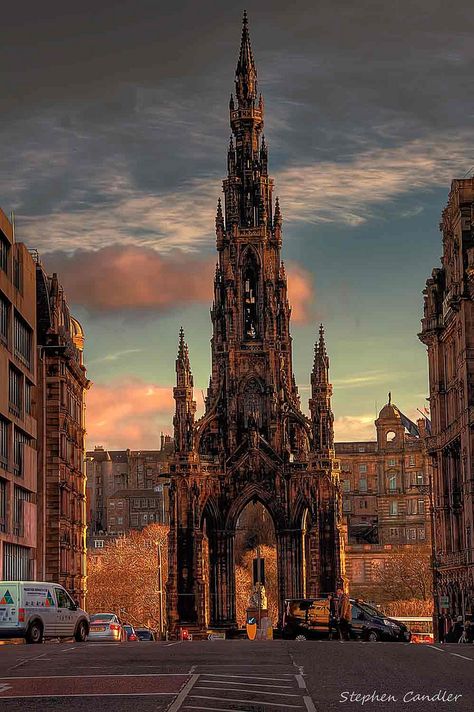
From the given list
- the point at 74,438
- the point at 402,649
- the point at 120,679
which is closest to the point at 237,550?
the point at 74,438

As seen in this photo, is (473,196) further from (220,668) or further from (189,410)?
(220,668)

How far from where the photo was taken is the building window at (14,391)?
7188 centimetres

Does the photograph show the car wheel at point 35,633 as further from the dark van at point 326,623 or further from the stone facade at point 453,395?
the stone facade at point 453,395

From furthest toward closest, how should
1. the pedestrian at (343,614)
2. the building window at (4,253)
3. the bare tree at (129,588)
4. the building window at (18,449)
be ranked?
the bare tree at (129,588)
the building window at (18,449)
the building window at (4,253)
the pedestrian at (343,614)

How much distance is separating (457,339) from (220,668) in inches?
2329

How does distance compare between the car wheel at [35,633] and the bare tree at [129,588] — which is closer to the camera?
the car wheel at [35,633]

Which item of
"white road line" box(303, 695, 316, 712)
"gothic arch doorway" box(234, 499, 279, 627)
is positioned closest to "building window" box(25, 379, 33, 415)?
"white road line" box(303, 695, 316, 712)

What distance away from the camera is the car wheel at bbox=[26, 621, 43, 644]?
43.1 metres

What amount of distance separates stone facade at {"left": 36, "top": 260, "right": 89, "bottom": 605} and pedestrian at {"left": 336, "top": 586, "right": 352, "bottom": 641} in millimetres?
28176

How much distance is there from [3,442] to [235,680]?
45353 millimetres

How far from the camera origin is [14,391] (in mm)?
73188

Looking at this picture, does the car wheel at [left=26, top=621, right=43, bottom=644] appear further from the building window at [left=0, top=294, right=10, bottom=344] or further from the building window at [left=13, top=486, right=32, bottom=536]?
the building window at [left=13, top=486, right=32, bottom=536]

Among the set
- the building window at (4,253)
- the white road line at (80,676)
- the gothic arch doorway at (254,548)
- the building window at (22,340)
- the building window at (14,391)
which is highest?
the building window at (4,253)

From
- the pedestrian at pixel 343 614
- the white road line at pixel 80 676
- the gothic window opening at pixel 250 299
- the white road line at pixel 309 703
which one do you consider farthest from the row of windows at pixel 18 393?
the white road line at pixel 309 703
